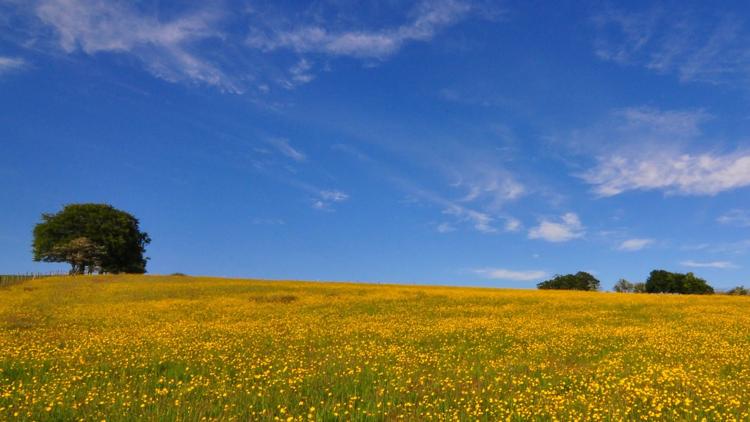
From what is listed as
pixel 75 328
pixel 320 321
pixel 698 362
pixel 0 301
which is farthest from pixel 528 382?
pixel 0 301

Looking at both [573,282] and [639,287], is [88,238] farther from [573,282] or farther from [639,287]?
[639,287]

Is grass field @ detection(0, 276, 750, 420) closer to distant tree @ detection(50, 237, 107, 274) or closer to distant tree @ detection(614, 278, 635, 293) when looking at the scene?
distant tree @ detection(50, 237, 107, 274)

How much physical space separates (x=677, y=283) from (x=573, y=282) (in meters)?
28.6

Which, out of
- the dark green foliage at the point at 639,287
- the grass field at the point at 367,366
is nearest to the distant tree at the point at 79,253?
the grass field at the point at 367,366

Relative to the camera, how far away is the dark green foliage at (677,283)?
4938 inches

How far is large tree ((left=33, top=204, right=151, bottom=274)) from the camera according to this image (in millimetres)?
96000

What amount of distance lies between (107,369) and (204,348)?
12.6 ft

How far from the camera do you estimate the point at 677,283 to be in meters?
128

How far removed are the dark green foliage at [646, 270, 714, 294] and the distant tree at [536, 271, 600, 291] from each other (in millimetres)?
19761

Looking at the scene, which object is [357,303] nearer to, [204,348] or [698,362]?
[204,348]

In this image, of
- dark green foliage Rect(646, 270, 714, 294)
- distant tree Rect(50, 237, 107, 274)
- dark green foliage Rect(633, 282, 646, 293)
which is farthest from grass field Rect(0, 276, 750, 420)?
dark green foliage Rect(633, 282, 646, 293)

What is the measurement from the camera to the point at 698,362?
1734 centimetres

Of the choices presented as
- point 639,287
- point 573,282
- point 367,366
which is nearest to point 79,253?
point 367,366

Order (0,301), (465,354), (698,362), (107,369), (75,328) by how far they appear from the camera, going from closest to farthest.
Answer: (107,369)
(698,362)
(465,354)
(75,328)
(0,301)
